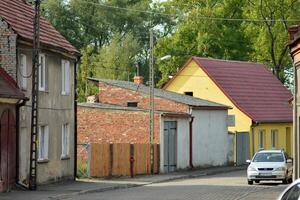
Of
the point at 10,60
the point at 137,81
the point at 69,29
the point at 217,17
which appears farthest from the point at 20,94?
the point at 69,29

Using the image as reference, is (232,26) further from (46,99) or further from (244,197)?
(244,197)

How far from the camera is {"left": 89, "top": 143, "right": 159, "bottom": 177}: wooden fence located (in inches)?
1500

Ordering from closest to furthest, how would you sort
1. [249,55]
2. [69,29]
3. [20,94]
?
[20,94] → [249,55] → [69,29]

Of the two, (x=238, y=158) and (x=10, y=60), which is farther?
(x=238, y=158)

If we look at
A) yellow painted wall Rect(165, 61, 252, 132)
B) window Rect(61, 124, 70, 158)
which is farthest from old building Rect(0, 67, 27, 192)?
yellow painted wall Rect(165, 61, 252, 132)

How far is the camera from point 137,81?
184 feet

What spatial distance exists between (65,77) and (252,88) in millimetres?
27033

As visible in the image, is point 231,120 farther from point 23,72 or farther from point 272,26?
point 23,72

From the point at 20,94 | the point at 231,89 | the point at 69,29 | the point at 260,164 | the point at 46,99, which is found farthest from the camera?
the point at 69,29

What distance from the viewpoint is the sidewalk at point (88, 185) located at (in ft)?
88.1

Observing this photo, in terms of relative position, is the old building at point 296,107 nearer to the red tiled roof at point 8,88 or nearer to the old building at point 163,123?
the red tiled roof at point 8,88

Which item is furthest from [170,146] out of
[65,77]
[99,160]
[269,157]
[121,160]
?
[65,77]

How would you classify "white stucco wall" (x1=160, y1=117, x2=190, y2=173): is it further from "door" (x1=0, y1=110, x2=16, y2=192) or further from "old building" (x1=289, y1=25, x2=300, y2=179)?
"door" (x1=0, y1=110, x2=16, y2=192)

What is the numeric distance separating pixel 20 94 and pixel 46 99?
14.1 ft
